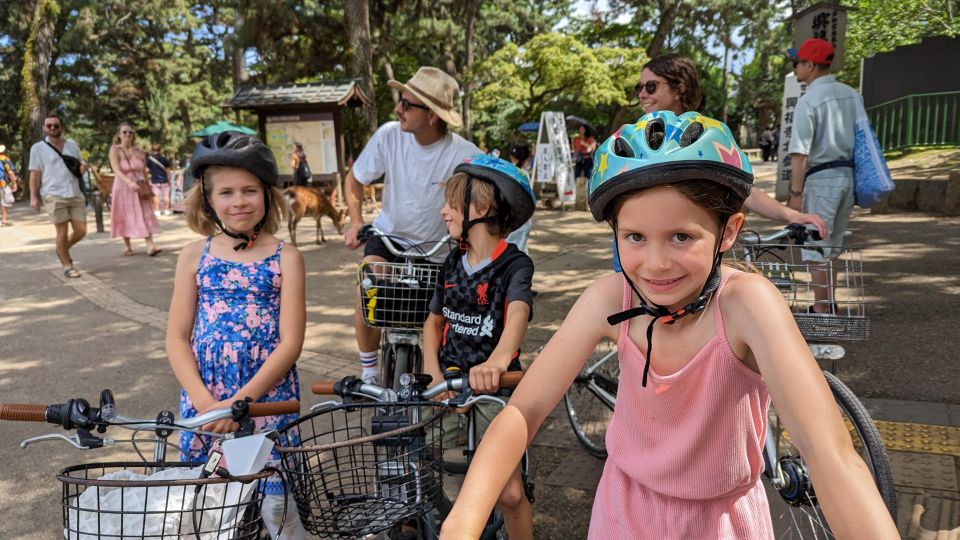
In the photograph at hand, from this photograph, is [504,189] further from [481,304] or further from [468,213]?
[481,304]

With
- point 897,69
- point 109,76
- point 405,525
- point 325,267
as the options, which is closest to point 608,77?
point 897,69

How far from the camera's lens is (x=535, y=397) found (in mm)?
1473

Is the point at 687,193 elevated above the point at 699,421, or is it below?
above

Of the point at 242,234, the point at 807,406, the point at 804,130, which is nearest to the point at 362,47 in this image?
the point at 804,130

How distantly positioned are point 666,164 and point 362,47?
1760 centimetres

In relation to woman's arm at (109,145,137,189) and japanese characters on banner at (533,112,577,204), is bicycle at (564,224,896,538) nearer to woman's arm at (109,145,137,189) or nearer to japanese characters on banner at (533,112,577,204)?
woman's arm at (109,145,137,189)

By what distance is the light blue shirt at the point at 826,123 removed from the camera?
471 cm

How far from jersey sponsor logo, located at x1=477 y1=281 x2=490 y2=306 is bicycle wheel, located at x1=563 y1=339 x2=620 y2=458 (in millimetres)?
743

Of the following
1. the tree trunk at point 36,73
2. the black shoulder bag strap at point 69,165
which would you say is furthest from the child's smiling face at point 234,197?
the tree trunk at point 36,73

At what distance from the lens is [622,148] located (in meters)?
1.45

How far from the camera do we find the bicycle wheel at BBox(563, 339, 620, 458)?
354cm

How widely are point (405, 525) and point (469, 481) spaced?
102cm

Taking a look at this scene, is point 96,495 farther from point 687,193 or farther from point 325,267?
point 325,267

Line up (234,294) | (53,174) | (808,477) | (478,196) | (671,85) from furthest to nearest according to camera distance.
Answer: (53,174)
(671,85)
(478,196)
(234,294)
(808,477)
